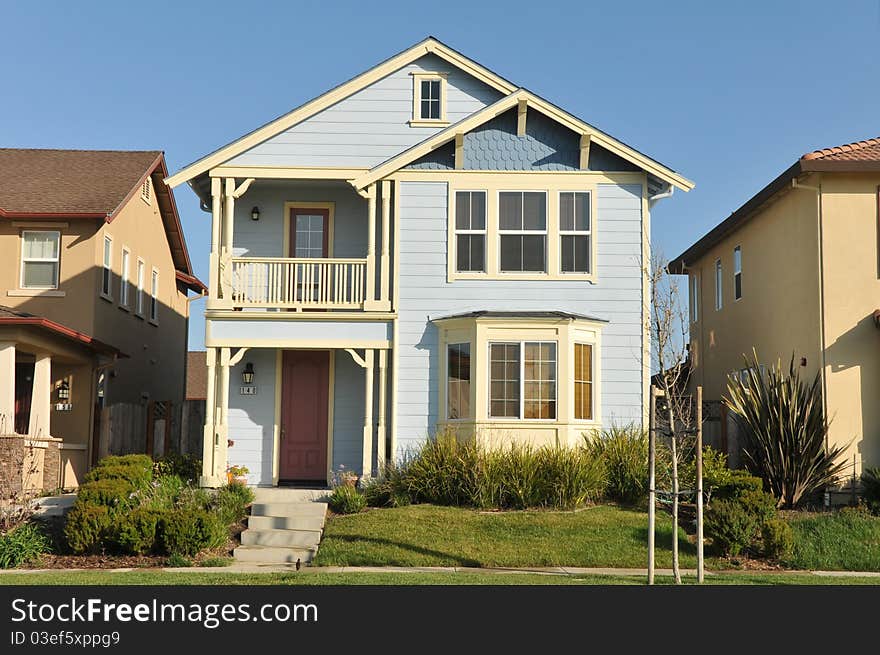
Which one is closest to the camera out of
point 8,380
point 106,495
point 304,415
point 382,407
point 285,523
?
point 106,495

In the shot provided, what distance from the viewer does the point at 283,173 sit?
19.3m

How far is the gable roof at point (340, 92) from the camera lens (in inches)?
753

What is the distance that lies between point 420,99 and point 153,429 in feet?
31.7

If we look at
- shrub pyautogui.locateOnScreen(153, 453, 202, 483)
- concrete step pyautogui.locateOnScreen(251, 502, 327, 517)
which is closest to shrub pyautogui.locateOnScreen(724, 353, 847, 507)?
concrete step pyautogui.locateOnScreen(251, 502, 327, 517)

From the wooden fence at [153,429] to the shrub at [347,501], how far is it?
5109 mm

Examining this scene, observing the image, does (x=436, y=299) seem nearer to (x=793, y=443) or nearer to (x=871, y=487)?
(x=793, y=443)

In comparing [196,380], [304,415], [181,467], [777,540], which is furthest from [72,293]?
[196,380]

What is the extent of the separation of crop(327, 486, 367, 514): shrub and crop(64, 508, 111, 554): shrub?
3.83 m

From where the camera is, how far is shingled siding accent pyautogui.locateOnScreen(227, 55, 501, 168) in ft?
64.6

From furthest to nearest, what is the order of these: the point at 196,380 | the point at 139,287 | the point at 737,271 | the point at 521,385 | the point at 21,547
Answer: the point at 196,380 → the point at 139,287 → the point at 737,271 → the point at 521,385 → the point at 21,547

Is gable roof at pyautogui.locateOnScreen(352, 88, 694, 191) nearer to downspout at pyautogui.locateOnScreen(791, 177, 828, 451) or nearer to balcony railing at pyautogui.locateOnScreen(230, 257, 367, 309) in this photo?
balcony railing at pyautogui.locateOnScreen(230, 257, 367, 309)

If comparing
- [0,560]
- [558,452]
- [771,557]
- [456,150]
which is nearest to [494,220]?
[456,150]

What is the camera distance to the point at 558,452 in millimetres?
16938

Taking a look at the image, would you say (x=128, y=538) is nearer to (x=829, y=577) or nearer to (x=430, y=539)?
(x=430, y=539)
